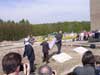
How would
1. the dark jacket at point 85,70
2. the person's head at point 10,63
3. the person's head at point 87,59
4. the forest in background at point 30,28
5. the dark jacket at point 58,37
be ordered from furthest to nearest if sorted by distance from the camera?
the forest in background at point 30,28 < the dark jacket at point 58,37 < the dark jacket at point 85,70 < the person's head at point 87,59 < the person's head at point 10,63

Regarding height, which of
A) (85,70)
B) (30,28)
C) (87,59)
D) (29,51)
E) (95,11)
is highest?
(95,11)

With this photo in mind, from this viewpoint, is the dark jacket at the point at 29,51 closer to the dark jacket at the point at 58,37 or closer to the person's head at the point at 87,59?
the dark jacket at the point at 58,37

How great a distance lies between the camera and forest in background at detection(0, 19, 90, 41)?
65.5 m

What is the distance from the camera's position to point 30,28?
234ft

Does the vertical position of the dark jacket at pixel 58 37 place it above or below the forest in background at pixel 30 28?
above

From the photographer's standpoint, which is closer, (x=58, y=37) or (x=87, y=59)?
(x=87, y=59)

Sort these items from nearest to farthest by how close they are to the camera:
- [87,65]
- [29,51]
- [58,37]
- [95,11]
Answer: [87,65], [29,51], [58,37], [95,11]

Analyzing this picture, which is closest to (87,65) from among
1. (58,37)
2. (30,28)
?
(58,37)

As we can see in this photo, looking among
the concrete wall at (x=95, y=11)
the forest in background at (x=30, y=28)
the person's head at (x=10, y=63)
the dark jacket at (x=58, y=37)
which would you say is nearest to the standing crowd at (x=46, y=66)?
the person's head at (x=10, y=63)

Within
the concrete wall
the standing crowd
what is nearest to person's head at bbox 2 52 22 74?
the standing crowd

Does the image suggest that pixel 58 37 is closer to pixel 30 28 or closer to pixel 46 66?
pixel 46 66

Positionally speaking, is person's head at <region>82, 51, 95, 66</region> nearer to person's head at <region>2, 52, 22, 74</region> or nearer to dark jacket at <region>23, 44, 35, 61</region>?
person's head at <region>2, 52, 22, 74</region>

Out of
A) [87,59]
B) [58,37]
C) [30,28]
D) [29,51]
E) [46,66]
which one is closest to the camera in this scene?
[46,66]

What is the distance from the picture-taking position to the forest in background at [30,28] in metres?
65.5
